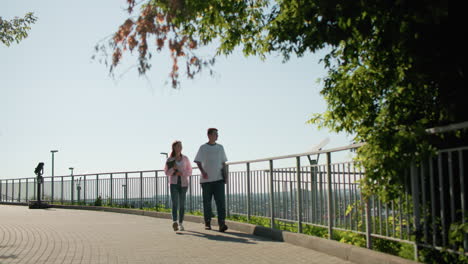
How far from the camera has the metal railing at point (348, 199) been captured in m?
5.73

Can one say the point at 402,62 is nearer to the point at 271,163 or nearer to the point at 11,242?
the point at 271,163

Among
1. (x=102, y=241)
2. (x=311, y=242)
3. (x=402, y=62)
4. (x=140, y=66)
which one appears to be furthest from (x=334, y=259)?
(x=102, y=241)

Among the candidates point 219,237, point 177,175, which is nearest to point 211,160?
point 177,175

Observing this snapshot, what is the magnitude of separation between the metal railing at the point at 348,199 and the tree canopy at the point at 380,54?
0.93 ft

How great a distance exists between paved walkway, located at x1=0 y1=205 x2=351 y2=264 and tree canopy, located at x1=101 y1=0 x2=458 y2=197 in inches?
72.7

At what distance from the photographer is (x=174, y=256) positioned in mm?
7898

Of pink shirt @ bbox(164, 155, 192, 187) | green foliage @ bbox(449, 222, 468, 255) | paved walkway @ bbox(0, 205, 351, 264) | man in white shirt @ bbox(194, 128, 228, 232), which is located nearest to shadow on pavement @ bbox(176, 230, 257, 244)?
paved walkway @ bbox(0, 205, 351, 264)

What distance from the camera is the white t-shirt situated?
432 inches

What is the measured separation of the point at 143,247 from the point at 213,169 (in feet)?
8.36

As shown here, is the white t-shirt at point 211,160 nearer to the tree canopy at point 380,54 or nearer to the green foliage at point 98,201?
the tree canopy at point 380,54

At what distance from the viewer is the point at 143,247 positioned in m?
8.95

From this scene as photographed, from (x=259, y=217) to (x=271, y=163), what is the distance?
1.52 metres

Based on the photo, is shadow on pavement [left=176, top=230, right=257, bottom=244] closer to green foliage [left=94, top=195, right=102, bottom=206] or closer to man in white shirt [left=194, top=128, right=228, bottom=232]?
man in white shirt [left=194, top=128, right=228, bottom=232]

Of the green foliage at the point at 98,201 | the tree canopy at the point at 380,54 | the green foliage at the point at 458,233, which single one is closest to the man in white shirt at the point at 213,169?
the tree canopy at the point at 380,54
